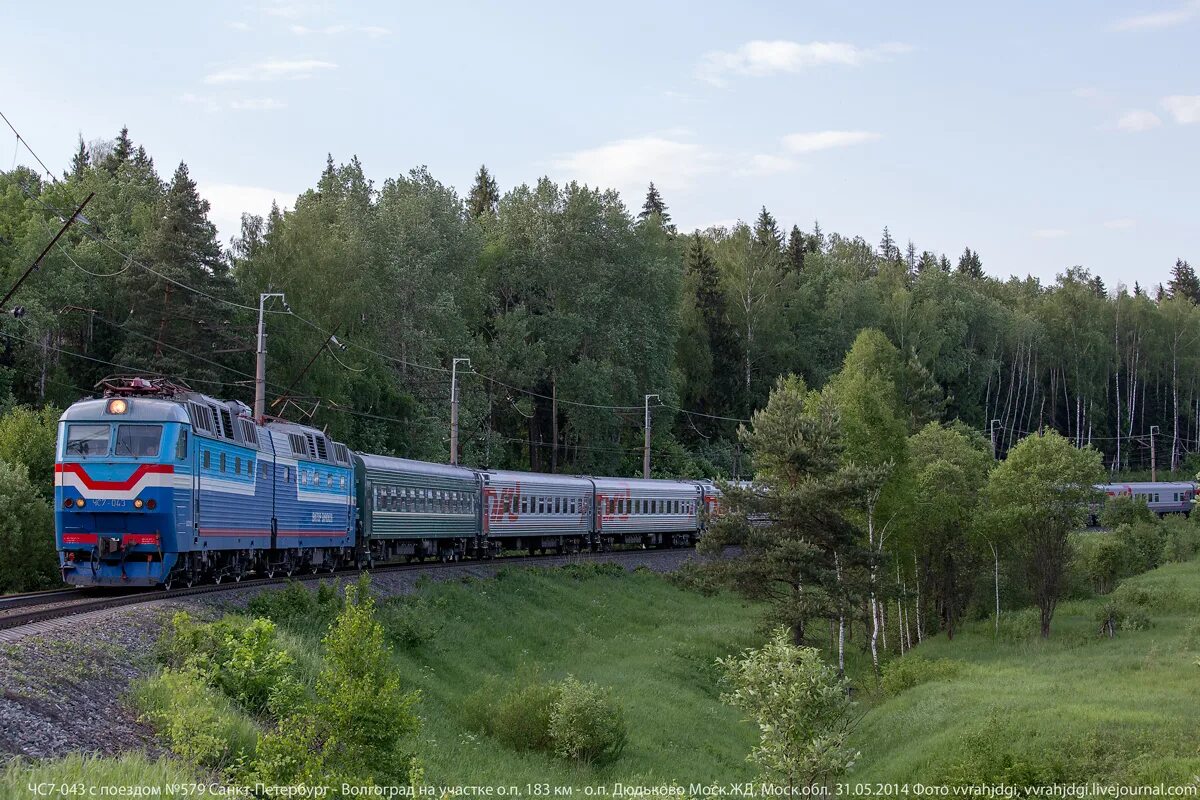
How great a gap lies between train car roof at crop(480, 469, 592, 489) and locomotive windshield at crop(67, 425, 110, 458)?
81.1ft

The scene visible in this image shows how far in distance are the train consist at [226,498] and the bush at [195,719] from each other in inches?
293

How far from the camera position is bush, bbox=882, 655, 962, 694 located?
39219 mm

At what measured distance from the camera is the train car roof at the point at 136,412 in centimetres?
2448

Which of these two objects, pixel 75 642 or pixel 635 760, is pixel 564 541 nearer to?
pixel 635 760

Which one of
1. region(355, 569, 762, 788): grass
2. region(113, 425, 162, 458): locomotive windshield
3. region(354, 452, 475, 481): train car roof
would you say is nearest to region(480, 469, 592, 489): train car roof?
region(354, 452, 475, 481): train car roof

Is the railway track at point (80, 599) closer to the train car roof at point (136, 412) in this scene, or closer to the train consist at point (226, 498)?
the train consist at point (226, 498)

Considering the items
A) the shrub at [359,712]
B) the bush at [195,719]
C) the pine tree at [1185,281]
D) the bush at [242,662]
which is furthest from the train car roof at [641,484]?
the pine tree at [1185,281]

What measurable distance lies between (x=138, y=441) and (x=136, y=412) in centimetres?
58

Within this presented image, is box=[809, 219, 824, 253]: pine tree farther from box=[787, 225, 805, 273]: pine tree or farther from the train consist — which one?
the train consist

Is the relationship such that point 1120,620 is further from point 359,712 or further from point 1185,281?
point 1185,281

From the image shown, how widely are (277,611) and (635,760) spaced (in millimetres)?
8440

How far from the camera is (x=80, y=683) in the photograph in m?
16.0

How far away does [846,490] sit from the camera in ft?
129

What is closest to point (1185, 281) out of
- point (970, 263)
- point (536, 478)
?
point (970, 263)
